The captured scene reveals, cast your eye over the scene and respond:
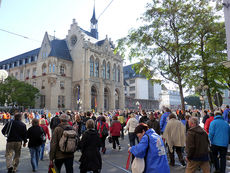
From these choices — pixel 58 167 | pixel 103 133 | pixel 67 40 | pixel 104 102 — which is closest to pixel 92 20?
pixel 67 40

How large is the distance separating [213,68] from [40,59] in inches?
1544

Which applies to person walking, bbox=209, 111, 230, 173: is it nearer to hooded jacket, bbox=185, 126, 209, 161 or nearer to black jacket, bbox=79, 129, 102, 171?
hooded jacket, bbox=185, 126, 209, 161

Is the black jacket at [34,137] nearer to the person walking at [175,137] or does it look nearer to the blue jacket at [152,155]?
the blue jacket at [152,155]

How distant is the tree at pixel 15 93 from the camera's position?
112 ft

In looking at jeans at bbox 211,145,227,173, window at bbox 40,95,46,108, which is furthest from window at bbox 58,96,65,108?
jeans at bbox 211,145,227,173

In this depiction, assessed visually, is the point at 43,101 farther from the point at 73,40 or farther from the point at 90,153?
the point at 90,153

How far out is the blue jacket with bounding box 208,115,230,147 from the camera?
5.25m

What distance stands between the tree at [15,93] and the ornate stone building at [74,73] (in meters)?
4.33

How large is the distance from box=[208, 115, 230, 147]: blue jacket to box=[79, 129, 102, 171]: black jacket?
3.50m

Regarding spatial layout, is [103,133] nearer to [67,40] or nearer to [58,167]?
[58,167]

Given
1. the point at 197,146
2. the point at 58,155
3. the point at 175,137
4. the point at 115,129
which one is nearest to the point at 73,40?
the point at 115,129

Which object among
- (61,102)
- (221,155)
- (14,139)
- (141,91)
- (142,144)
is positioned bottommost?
(221,155)

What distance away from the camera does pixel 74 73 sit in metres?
43.1

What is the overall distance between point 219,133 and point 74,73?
40.1m
